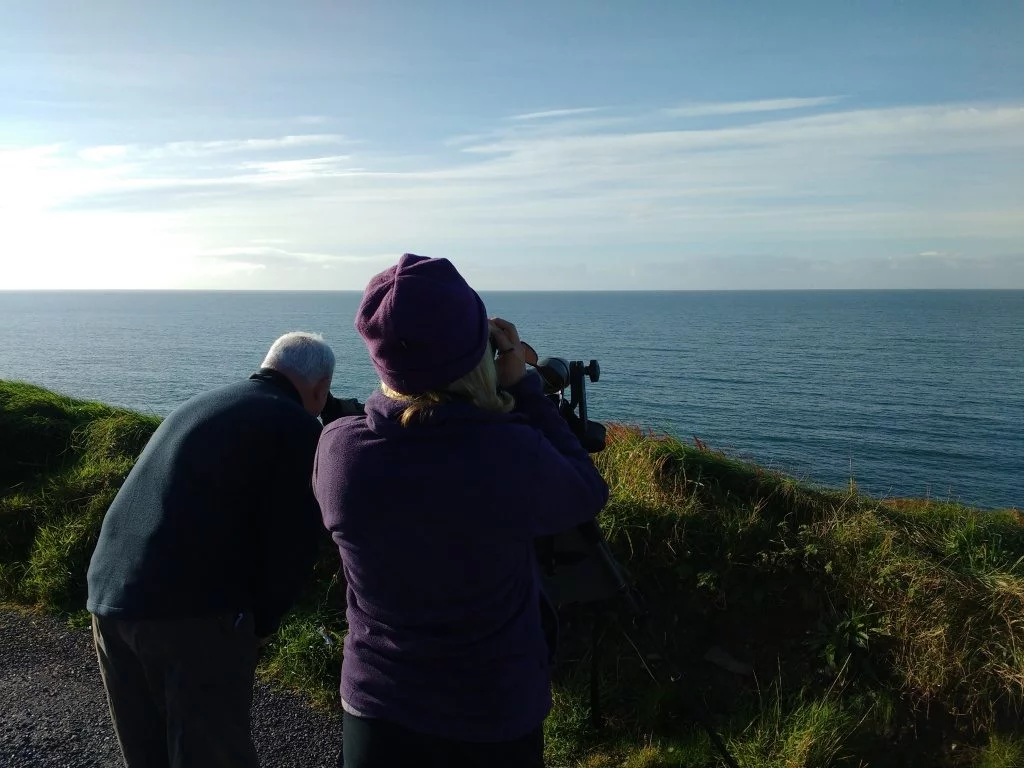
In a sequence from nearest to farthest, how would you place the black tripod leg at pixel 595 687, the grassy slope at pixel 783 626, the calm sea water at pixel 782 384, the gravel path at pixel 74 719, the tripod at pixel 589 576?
1. the tripod at pixel 589 576
2. the grassy slope at pixel 783 626
3. the black tripod leg at pixel 595 687
4. the gravel path at pixel 74 719
5. the calm sea water at pixel 782 384

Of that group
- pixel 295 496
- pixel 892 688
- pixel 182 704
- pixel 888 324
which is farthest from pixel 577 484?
pixel 888 324

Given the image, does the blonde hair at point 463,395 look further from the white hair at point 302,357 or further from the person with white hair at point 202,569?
the white hair at point 302,357

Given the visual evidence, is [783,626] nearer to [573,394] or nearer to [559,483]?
[573,394]

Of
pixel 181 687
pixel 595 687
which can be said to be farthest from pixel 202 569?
pixel 595 687

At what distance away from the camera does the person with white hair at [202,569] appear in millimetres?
2568

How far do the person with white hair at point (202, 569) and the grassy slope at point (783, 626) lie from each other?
5.29ft

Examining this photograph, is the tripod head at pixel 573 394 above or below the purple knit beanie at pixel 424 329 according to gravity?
below

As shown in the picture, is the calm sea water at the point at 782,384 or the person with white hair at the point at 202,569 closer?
the person with white hair at the point at 202,569

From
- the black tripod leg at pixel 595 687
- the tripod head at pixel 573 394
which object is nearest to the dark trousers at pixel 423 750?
the tripod head at pixel 573 394

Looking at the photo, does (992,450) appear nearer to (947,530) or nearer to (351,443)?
(947,530)

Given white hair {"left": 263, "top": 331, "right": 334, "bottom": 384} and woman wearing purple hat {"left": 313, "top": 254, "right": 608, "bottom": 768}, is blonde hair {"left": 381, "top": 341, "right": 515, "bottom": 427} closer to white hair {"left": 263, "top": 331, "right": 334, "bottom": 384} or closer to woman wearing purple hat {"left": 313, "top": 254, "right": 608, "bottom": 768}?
woman wearing purple hat {"left": 313, "top": 254, "right": 608, "bottom": 768}

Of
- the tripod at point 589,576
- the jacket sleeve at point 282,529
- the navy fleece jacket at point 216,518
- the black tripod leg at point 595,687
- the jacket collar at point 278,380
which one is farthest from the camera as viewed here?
the black tripod leg at point 595,687

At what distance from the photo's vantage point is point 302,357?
3105mm

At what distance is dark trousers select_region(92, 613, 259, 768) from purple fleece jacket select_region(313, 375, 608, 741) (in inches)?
32.4
